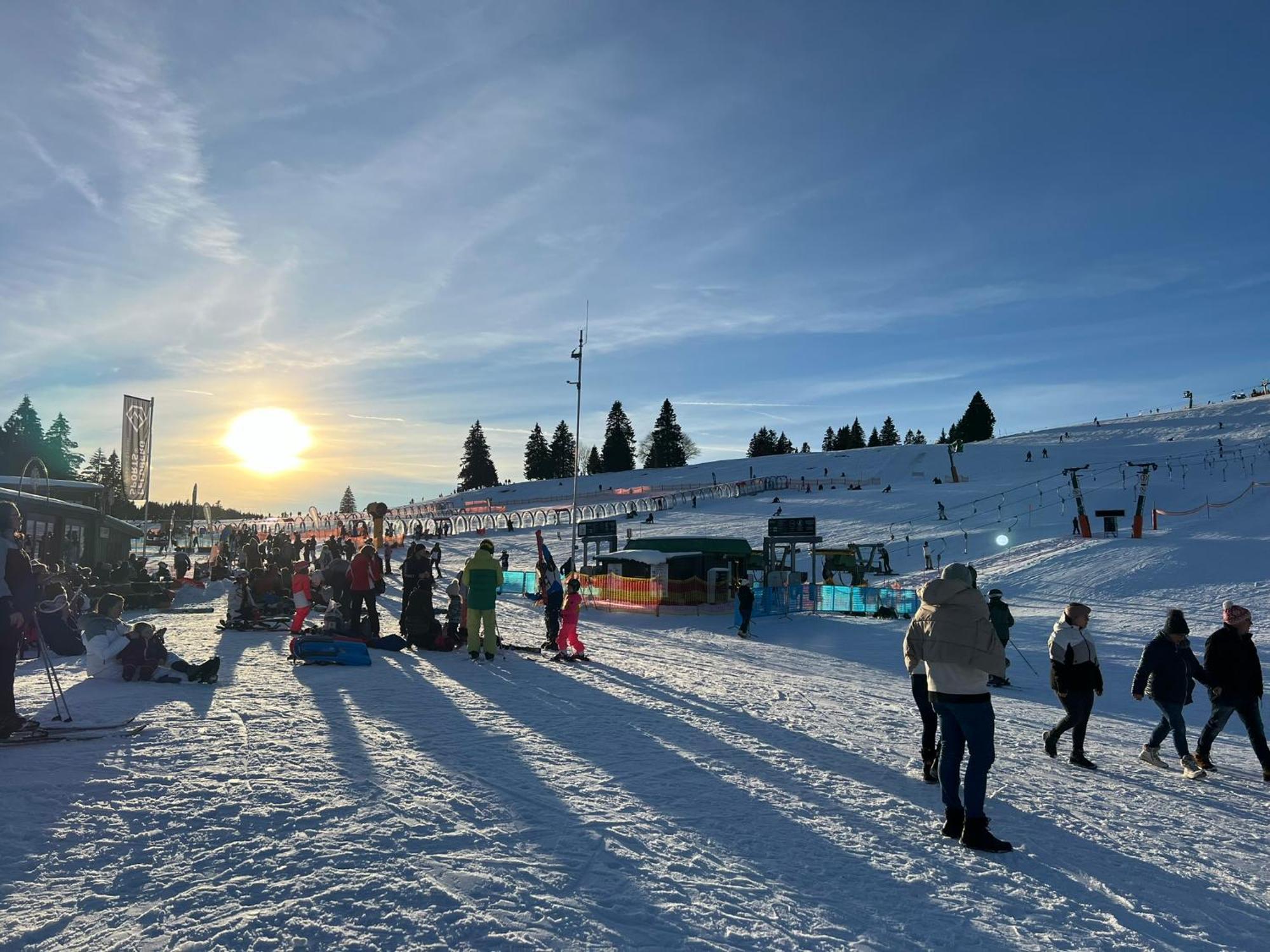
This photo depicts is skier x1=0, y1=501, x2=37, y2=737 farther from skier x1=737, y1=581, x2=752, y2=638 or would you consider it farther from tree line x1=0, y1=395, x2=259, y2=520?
tree line x1=0, y1=395, x2=259, y2=520

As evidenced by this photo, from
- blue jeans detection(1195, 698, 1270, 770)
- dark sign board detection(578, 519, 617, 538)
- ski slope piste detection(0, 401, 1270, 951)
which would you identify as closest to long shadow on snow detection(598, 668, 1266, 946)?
ski slope piste detection(0, 401, 1270, 951)

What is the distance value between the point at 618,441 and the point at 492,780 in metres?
102

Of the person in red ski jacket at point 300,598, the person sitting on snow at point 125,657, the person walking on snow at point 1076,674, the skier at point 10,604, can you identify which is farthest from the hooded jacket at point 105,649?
the person walking on snow at point 1076,674

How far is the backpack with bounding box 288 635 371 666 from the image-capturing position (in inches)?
437

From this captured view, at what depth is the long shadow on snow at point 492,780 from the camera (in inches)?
145

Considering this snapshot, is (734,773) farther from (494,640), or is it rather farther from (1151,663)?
(494,640)

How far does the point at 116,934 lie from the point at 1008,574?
89.7 ft

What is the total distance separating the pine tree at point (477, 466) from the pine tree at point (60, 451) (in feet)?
145

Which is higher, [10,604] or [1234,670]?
[10,604]

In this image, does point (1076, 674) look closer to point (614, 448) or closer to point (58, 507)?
point (58, 507)

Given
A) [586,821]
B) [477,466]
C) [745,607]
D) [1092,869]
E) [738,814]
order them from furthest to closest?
[477,466] → [745,607] → [738,814] → [586,821] → [1092,869]

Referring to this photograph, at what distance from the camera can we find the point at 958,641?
15.4ft

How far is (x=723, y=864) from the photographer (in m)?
4.39

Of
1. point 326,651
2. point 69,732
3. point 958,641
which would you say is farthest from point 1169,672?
point 326,651
